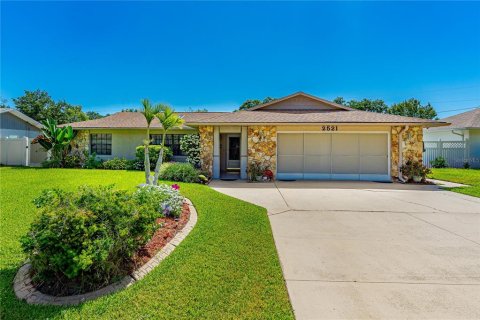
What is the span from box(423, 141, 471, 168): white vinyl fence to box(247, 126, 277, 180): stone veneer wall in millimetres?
13491

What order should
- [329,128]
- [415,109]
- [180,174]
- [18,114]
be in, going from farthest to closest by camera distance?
[415,109]
[18,114]
[329,128]
[180,174]

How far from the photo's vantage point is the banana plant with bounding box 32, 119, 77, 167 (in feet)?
50.2

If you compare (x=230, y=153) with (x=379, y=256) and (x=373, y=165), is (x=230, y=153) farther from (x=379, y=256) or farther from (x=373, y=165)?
(x=379, y=256)

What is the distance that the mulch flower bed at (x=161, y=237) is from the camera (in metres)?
3.62

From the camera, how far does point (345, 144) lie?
12.5 m

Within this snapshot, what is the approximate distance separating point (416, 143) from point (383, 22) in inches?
240

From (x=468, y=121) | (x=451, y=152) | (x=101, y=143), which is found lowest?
(x=451, y=152)

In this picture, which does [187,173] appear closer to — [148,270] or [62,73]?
[148,270]

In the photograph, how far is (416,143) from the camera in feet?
39.5

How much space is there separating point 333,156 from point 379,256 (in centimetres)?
920

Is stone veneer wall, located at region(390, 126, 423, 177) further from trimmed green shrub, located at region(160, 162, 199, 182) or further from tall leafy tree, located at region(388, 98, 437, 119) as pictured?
tall leafy tree, located at region(388, 98, 437, 119)

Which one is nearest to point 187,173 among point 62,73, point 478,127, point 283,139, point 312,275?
point 283,139

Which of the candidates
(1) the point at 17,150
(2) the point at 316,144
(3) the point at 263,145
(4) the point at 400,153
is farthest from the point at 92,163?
(4) the point at 400,153

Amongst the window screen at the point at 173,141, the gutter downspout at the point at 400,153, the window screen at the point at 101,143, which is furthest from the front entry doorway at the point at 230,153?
the gutter downspout at the point at 400,153
